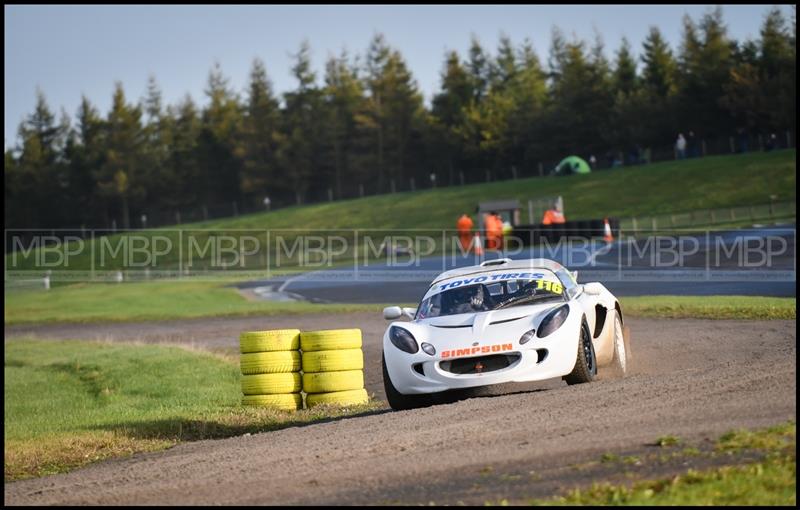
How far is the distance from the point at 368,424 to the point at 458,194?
80074 millimetres

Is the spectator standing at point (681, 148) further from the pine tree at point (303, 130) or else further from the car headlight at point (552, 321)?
the car headlight at point (552, 321)

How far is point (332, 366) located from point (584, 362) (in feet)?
11.4

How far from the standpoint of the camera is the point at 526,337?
11406 millimetres

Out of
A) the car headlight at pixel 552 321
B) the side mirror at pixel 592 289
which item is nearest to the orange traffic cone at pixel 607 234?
the side mirror at pixel 592 289

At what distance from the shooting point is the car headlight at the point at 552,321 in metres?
11.4

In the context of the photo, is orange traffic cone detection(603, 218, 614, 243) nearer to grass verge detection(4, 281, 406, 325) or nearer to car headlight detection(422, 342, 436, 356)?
grass verge detection(4, 281, 406, 325)

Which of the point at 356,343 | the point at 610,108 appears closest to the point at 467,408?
the point at 356,343

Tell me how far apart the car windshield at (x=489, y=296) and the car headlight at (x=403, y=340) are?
1.86 feet

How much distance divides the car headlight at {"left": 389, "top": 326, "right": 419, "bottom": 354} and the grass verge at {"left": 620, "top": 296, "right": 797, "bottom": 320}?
9.86m

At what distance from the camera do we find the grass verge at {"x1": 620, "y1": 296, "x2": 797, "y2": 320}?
2059 centimetres

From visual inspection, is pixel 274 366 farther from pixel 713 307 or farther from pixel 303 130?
pixel 303 130

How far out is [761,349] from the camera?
14.9 metres

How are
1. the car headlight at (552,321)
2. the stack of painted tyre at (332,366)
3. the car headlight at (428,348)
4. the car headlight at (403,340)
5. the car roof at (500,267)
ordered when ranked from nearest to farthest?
1. the car headlight at (552,321)
2. the car headlight at (428,348)
3. the car headlight at (403,340)
4. the car roof at (500,267)
5. the stack of painted tyre at (332,366)

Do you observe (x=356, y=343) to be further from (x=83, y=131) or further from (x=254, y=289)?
(x=83, y=131)
